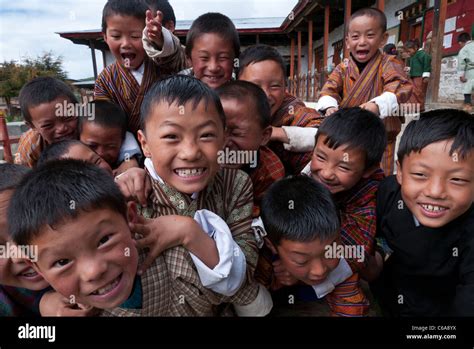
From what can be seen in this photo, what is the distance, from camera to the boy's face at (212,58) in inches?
60.9

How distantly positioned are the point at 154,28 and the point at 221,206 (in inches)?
32.8

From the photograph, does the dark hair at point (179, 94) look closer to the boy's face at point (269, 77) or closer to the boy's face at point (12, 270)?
the boy's face at point (12, 270)

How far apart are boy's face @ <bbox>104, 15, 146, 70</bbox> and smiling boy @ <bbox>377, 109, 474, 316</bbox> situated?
4.18ft

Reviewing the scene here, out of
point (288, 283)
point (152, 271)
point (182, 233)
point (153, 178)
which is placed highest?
point (153, 178)

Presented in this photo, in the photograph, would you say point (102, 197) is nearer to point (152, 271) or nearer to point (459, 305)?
point (152, 271)

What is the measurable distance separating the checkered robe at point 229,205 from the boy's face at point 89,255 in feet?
0.75

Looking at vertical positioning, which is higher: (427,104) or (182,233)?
(427,104)

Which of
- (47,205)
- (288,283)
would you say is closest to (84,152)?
(47,205)

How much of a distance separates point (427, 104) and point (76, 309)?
458 cm

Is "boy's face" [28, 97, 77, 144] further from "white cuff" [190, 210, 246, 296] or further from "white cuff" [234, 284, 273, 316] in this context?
"white cuff" [234, 284, 273, 316]

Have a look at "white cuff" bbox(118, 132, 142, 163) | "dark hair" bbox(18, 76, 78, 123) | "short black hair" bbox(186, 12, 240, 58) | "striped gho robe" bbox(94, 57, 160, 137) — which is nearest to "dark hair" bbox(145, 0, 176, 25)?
"short black hair" bbox(186, 12, 240, 58)

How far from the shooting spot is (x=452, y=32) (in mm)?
4543

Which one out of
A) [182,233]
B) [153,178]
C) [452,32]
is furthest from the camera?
[452,32]

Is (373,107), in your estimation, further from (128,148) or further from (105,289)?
(105,289)
